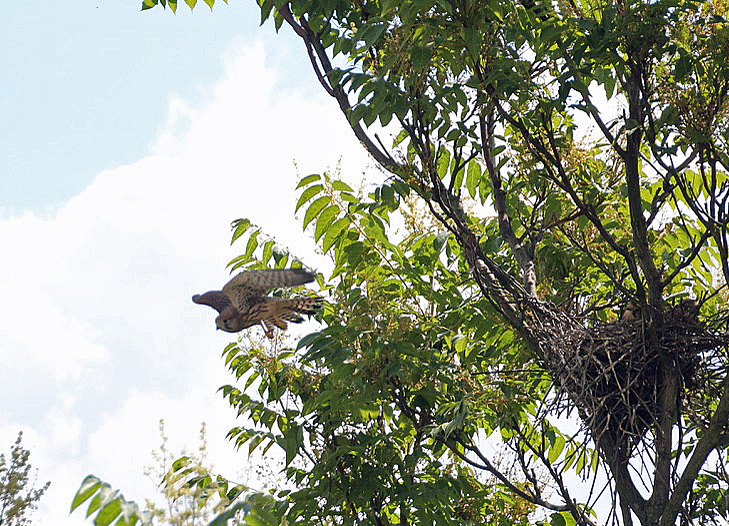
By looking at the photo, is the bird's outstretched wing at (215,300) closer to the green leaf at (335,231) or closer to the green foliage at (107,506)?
the green leaf at (335,231)

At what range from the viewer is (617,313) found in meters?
5.39

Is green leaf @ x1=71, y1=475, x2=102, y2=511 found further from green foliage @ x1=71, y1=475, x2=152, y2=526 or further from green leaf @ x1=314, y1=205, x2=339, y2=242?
green leaf @ x1=314, y1=205, x2=339, y2=242

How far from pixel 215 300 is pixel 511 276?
1676mm

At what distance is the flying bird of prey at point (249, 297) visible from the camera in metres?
4.56

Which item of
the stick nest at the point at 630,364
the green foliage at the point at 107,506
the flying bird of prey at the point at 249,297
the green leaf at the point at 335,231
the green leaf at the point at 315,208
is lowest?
the green foliage at the point at 107,506

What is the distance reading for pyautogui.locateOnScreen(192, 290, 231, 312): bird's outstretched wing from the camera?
15.8 feet

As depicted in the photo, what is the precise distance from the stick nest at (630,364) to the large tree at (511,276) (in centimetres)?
1

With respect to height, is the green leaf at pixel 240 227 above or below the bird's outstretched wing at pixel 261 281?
above

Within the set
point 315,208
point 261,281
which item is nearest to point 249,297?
point 261,281

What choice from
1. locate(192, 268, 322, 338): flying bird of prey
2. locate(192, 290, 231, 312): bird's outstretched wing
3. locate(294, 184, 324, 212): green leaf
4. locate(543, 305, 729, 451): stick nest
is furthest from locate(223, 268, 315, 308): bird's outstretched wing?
locate(543, 305, 729, 451): stick nest

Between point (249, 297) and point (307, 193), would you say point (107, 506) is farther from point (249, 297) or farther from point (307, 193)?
point (307, 193)

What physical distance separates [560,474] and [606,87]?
2.26 meters

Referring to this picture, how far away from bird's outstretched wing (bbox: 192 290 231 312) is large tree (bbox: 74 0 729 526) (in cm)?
55

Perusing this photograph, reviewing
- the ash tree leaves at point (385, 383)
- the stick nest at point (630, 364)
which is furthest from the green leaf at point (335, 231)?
the stick nest at point (630, 364)
